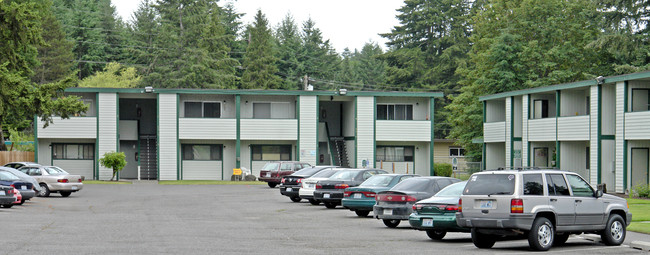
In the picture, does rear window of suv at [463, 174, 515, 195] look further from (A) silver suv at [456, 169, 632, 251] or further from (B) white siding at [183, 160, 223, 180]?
(B) white siding at [183, 160, 223, 180]

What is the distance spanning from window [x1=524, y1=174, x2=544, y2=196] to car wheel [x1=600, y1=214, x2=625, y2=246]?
2121mm

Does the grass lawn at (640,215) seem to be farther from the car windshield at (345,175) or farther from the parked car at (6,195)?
the parked car at (6,195)

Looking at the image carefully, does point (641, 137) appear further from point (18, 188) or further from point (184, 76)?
point (184, 76)

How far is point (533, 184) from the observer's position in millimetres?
16031

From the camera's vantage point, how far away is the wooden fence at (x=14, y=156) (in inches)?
1867

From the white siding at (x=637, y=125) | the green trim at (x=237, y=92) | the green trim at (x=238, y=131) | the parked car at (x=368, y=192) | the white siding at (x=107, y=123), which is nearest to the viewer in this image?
the parked car at (x=368, y=192)

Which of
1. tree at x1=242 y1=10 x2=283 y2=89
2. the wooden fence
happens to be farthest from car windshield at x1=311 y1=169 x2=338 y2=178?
tree at x1=242 y1=10 x2=283 y2=89

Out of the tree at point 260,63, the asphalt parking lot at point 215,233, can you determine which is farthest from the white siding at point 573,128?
the tree at point 260,63

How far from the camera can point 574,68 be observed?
193 ft

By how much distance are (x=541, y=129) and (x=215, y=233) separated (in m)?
29.9

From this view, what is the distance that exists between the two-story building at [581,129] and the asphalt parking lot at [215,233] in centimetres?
1605

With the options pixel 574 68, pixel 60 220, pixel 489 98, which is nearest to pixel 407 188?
pixel 60 220

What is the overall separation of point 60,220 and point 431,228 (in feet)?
35.1

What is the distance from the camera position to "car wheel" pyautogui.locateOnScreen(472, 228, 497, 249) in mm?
16684
